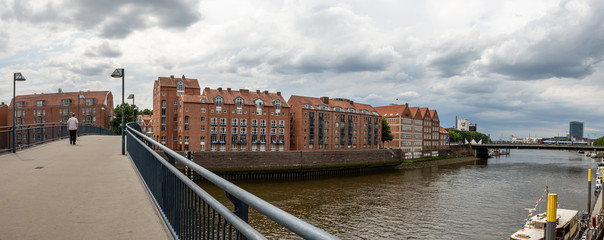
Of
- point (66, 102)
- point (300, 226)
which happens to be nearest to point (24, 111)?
point (66, 102)

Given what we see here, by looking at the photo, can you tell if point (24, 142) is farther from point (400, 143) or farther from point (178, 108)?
point (400, 143)

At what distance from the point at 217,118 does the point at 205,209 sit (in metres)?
61.2

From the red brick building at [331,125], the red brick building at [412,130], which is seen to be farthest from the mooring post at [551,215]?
the red brick building at [412,130]

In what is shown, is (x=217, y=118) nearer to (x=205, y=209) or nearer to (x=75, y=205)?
(x=75, y=205)

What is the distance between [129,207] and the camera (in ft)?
20.7

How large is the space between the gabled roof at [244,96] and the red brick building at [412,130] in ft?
128

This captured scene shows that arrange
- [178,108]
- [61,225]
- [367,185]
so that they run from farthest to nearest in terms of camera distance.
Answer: [178,108], [367,185], [61,225]

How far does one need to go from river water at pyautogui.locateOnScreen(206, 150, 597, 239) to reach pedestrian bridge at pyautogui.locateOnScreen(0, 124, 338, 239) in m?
16.2

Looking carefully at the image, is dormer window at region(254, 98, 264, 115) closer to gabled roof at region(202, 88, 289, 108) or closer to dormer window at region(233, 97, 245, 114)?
gabled roof at region(202, 88, 289, 108)

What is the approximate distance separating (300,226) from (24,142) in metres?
21.9

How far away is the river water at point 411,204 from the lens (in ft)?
84.6

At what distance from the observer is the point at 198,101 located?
6153 centimetres

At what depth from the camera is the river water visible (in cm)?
2578

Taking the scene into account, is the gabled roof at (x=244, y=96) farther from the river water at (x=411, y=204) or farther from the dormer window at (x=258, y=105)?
the river water at (x=411, y=204)
